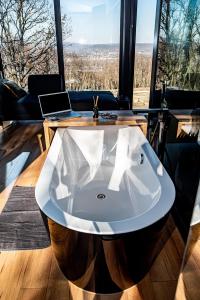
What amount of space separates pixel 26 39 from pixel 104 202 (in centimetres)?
396

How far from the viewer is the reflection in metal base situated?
125 centimetres

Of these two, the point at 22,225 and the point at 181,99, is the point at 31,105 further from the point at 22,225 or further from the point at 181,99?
the point at 181,99

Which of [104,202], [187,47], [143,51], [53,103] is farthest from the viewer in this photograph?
[143,51]

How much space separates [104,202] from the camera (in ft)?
7.16

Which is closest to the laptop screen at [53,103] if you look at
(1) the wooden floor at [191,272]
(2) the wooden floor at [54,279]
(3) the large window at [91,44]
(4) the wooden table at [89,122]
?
(4) the wooden table at [89,122]

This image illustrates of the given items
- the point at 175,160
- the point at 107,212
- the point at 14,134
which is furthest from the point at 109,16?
the point at 107,212

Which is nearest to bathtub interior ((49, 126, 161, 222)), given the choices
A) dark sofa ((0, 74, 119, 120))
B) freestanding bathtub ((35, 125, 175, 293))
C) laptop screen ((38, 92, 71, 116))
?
freestanding bathtub ((35, 125, 175, 293))

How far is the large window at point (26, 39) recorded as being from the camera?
14.8 ft

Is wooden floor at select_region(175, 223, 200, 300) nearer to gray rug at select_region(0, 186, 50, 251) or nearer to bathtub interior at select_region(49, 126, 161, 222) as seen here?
bathtub interior at select_region(49, 126, 161, 222)

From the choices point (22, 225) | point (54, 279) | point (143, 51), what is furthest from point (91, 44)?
point (54, 279)

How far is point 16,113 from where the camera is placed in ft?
13.4

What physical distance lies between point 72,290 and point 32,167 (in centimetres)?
170

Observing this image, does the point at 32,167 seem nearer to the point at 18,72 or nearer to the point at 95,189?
the point at 95,189

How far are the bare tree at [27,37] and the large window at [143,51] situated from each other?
4.58 feet
